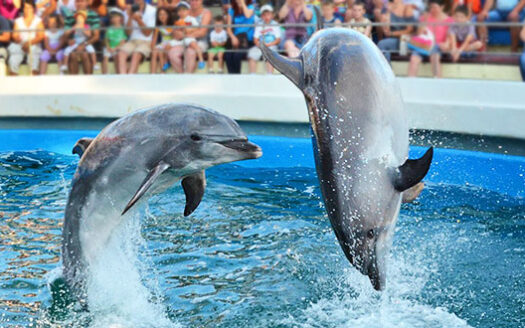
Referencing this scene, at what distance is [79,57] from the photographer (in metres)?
12.5

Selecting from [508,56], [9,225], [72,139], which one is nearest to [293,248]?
[9,225]

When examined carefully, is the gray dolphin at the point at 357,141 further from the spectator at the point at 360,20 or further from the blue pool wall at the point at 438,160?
the spectator at the point at 360,20

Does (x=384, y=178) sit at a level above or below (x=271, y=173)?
above

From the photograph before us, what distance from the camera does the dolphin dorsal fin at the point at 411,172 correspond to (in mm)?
4230

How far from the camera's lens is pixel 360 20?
10.8 meters

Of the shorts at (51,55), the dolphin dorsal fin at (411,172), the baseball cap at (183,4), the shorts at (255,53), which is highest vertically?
the baseball cap at (183,4)

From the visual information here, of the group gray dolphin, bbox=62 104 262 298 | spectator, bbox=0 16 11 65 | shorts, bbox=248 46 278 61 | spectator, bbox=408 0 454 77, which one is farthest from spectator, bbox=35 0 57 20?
gray dolphin, bbox=62 104 262 298

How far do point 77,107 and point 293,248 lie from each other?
21.0ft

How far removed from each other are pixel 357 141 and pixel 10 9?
10.9 metres

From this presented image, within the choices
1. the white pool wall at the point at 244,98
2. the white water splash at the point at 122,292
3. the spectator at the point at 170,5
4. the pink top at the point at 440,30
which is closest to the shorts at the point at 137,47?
the white pool wall at the point at 244,98

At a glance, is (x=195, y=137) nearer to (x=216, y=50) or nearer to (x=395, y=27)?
(x=395, y=27)

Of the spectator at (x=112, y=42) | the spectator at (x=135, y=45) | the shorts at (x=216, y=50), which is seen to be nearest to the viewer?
the shorts at (x=216, y=50)

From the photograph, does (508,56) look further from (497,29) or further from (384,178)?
(384,178)

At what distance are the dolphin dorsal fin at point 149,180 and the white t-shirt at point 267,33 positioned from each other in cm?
667
